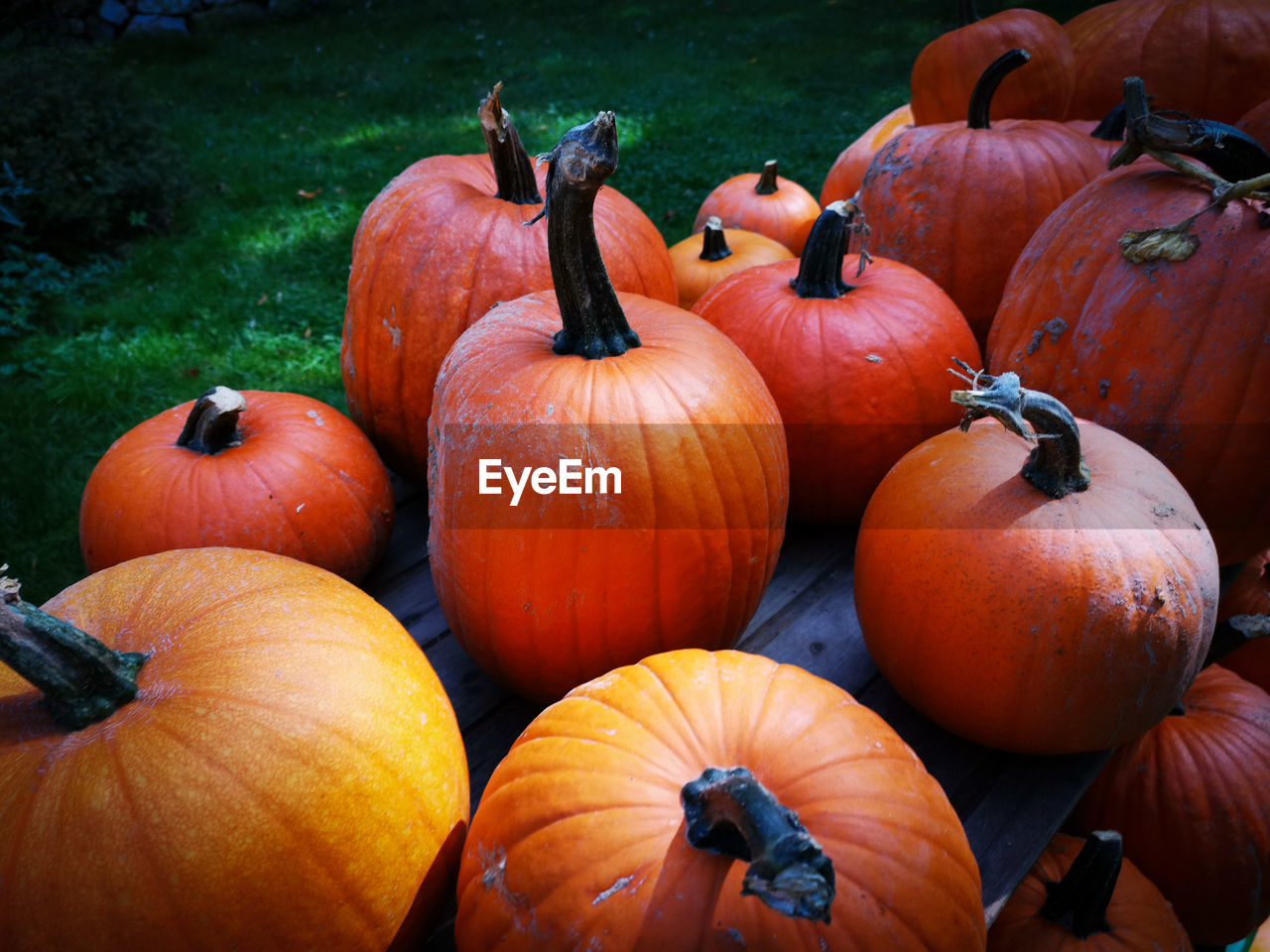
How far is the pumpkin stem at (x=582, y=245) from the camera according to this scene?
1.24 metres

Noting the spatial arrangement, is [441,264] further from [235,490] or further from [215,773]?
[215,773]

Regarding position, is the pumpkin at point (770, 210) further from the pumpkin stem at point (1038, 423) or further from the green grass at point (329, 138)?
the pumpkin stem at point (1038, 423)

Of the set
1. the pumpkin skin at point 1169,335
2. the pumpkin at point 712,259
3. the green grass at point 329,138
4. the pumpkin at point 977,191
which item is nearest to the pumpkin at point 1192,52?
the pumpkin at point 977,191

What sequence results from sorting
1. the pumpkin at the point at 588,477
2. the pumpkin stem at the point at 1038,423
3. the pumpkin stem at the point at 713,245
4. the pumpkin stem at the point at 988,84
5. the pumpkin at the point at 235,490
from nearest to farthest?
the pumpkin stem at the point at 1038,423, the pumpkin at the point at 588,477, the pumpkin at the point at 235,490, the pumpkin stem at the point at 988,84, the pumpkin stem at the point at 713,245

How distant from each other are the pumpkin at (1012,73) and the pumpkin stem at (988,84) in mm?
325

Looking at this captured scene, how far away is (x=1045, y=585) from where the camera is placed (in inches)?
51.0

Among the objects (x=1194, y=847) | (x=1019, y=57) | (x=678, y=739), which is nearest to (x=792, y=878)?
(x=678, y=739)

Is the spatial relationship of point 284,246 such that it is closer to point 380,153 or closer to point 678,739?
point 380,153

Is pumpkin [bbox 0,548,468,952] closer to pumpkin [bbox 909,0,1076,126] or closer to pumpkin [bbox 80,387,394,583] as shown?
pumpkin [bbox 80,387,394,583]

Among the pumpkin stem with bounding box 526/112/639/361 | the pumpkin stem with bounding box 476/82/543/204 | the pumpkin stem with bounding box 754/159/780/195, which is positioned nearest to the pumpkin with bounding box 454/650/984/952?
the pumpkin stem with bounding box 526/112/639/361

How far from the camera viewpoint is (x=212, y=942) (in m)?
0.97

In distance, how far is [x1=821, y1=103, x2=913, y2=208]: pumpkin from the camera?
3544 mm

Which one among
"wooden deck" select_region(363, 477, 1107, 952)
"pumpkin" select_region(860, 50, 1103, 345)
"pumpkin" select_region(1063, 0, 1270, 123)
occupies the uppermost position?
"pumpkin" select_region(1063, 0, 1270, 123)

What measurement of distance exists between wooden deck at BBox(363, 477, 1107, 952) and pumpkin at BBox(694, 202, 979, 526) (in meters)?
0.22
